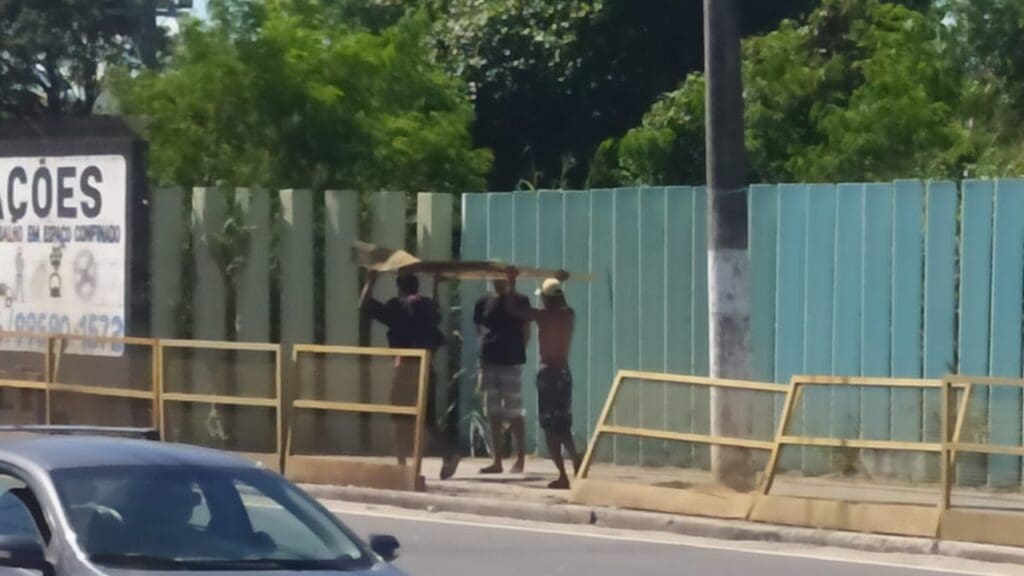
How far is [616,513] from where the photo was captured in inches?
591

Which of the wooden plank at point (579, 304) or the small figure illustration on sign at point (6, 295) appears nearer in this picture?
the wooden plank at point (579, 304)

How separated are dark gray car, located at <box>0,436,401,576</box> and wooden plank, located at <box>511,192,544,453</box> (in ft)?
37.5

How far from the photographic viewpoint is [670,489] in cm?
1519

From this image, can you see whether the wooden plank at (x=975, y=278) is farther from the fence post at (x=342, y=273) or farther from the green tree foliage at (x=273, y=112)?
the green tree foliage at (x=273, y=112)

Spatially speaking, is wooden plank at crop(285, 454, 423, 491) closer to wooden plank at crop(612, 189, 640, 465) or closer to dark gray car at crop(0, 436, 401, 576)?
wooden plank at crop(612, 189, 640, 465)

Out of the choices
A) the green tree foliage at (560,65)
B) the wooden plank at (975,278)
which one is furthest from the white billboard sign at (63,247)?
the green tree foliage at (560,65)

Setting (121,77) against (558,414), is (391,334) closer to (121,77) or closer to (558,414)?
(558,414)

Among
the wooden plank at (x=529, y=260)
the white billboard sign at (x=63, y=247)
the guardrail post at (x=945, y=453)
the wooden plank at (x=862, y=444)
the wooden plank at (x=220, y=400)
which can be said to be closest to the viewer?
the guardrail post at (x=945, y=453)

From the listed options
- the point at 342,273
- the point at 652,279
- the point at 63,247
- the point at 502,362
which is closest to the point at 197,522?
the point at 502,362

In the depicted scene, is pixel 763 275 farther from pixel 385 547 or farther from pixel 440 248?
pixel 385 547

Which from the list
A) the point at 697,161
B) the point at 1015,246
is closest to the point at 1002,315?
the point at 1015,246

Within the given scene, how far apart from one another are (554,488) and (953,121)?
9.87 m

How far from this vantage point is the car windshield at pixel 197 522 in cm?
676

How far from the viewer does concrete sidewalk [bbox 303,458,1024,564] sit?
13672 mm
